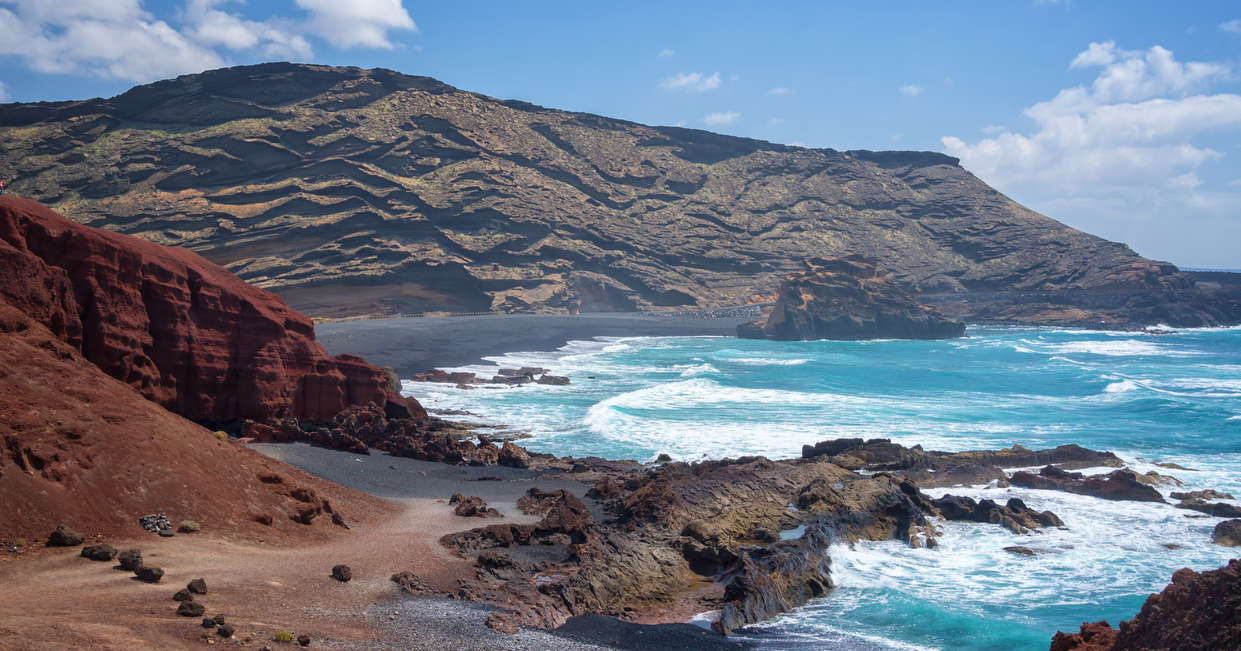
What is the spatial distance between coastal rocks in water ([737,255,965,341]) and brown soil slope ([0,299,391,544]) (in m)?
62.0

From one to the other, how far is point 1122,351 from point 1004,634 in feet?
196

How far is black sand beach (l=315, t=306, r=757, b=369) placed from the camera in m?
47.5

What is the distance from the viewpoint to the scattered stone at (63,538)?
31.7 ft

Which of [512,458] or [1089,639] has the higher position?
[1089,639]

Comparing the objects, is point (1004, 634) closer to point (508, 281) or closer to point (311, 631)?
point (311, 631)

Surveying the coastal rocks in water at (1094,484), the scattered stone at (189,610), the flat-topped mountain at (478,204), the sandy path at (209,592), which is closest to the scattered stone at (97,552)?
the sandy path at (209,592)

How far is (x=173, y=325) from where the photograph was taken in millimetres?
17969

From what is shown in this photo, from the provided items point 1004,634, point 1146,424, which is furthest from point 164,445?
point 1146,424

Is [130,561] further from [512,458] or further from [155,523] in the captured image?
[512,458]

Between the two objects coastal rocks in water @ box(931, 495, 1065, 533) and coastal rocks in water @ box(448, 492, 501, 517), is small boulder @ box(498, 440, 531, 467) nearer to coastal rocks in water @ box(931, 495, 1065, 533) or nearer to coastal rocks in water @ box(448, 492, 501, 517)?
coastal rocks in water @ box(448, 492, 501, 517)

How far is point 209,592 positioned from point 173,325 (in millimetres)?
10650

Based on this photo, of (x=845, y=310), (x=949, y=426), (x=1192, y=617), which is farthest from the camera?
(x=845, y=310)

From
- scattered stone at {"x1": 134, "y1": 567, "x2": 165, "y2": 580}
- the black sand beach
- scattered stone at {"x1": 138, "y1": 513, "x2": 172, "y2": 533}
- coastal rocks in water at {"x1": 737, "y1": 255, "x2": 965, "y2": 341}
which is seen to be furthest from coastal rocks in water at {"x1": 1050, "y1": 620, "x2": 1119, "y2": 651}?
coastal rocks in water at {"x1": 737, "y1": 255, "x2": 965, "y2": 341}

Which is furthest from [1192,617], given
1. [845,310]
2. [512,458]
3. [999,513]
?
[845,310]
